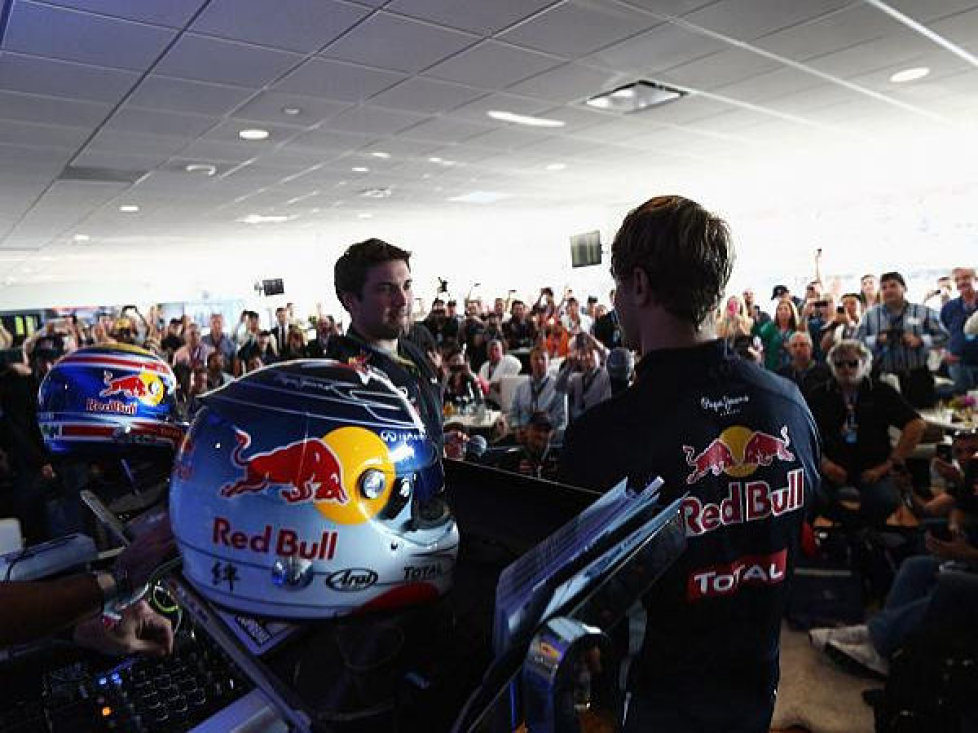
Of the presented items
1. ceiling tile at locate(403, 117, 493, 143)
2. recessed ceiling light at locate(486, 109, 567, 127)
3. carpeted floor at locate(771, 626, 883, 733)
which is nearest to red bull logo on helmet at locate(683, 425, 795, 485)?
carpeted floor at locate(771, 626, 883, 733)

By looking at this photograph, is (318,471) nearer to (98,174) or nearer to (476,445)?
(476,445)

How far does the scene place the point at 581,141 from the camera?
6.17 m

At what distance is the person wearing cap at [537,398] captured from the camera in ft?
16.2

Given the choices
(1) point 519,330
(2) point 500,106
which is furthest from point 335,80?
(1) point 519,330

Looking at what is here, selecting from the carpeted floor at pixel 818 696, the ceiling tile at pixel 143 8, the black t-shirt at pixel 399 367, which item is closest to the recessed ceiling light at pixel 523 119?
the ceiling tile at pixel 143 8

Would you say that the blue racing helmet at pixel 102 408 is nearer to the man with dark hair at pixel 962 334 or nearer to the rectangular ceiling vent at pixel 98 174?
the rectangular ceiling vent at pixel 98 174

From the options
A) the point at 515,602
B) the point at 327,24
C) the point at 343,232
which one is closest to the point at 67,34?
the point at 327,24

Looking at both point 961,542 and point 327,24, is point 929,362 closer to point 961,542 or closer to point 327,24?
point 961,542

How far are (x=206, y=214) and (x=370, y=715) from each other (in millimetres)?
9370

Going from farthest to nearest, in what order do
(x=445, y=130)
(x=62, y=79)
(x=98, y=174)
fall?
(x=98, y=174) < (x=445, y=130) < (x=62, y=79)

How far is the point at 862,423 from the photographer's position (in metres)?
3.75

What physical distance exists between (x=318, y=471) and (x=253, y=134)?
5.06 m

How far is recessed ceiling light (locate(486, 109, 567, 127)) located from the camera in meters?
4.99

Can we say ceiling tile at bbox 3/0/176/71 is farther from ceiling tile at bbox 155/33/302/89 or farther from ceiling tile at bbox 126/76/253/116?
ceiling tile at bbox 126/76/253/116
